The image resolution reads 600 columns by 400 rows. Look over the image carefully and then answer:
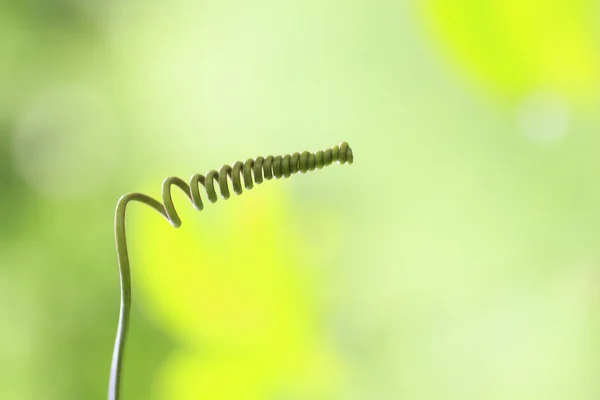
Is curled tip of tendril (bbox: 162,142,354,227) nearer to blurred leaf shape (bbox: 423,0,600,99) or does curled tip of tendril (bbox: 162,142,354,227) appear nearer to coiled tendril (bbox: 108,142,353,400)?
coiled tendril (bbox: 108,142,353,400)

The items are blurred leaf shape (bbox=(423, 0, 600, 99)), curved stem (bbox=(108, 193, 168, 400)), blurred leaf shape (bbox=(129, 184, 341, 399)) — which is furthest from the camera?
blurred leaf shape (bbox=(129, 184, 341, 399))

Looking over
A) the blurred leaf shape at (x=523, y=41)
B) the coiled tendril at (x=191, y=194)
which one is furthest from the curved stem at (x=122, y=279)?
the blurred leaf shape at (x=523, y=41)

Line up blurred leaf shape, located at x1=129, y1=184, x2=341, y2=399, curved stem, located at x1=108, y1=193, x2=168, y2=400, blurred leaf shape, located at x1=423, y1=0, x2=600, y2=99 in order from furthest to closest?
blurred leaf shape, located at x1=129, y1=184, x2=341, y2=399
blurred leaf shape, located at x1=423, y1=0, x2=600, y2=99
curved stem, located at x1=108, y1=193, x2=168, y2=400

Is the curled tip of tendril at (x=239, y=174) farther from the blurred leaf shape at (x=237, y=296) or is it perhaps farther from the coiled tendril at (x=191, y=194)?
the blurred leaf shape at (x=237, y=296)

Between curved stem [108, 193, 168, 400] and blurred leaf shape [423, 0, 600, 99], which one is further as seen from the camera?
blurred leaf shape [423, 0, 600, 99]

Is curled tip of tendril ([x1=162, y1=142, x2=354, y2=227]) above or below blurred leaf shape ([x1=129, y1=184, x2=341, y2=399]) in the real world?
above

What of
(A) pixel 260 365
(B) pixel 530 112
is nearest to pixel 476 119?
(B) pixel 530 112

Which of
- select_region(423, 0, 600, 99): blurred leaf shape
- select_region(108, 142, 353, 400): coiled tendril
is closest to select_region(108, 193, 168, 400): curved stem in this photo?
select_region(108, 142, 353, 400): coiled tendril

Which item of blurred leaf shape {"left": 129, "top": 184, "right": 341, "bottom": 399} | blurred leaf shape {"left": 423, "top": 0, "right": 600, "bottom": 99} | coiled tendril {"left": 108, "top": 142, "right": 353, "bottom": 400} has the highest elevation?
blurred leaf shape {"left": 423, "top": 0, "right": 600, "bottom": 99}
